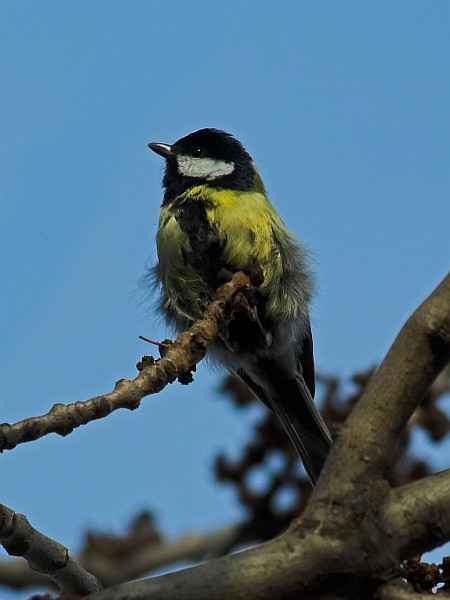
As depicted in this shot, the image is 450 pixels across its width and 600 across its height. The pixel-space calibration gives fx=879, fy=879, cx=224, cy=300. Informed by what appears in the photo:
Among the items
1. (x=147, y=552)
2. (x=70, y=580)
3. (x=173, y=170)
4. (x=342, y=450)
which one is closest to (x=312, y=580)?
(x=342, y=450)

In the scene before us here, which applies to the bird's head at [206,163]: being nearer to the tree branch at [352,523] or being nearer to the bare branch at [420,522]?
the tree branch at [352,523]

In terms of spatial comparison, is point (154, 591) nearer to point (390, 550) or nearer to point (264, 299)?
point (390, 550)

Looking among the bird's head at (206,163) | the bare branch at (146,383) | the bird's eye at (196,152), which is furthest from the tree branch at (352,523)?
the bird's eye at (196,152)

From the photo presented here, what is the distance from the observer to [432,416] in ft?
13.0

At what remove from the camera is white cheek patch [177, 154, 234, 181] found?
14.5 ft

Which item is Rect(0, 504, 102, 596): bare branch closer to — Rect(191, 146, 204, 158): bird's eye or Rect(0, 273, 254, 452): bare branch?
Rect(0, 273, 254, 452): bare branch

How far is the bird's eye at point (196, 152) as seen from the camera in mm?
4676

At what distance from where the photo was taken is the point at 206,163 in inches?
180

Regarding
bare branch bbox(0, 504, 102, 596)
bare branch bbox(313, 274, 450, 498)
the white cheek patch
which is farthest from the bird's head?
bare branch bbox(313, 274, 450, 498)

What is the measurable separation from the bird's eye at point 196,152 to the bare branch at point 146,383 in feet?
4.86

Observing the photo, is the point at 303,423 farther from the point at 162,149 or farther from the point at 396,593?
the point at 396,593

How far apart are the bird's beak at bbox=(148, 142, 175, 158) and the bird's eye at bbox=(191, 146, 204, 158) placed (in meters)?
0.11

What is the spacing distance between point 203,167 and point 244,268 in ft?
3.09

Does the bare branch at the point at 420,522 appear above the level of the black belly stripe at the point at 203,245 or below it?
below
